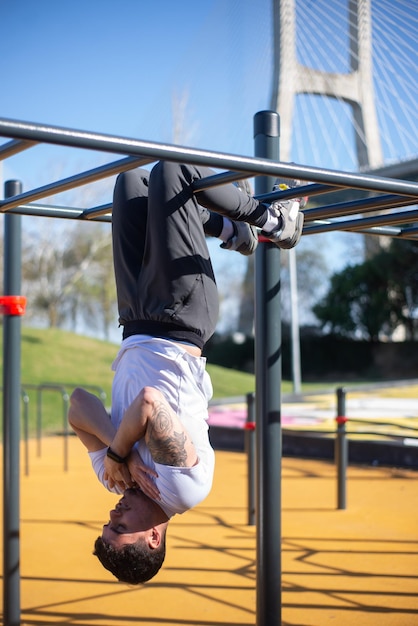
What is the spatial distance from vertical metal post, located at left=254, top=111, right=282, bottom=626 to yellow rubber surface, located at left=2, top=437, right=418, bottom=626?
97 cm

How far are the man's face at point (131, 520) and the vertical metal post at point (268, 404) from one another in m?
0.78

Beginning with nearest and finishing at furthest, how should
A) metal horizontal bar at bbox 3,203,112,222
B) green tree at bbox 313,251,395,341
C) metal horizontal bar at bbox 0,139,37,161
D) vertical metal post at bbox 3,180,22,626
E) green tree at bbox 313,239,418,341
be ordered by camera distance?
metal horizontal bar at bbox 0,139,37,161, metal horizontal bar at bbox 3,203,112,222, vertical metal post at bbox 3,180,22,626, green tree at bbox 313,239,418,341, green tree at bbox 313,251,395,341

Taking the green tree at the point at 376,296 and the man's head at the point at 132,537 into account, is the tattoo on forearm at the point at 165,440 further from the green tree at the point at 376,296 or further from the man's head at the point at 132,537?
the green tree at the point at 376,296

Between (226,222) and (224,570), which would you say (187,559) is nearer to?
(224,570)

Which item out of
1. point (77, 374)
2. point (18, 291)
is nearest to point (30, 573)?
point (18, 291)

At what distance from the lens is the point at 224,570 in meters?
5.12

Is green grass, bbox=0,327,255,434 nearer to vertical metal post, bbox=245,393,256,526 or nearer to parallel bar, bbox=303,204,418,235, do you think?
vertical metal post, bbox=245,393,256,526

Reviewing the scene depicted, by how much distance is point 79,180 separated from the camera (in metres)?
2.55

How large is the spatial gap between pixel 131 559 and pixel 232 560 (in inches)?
111

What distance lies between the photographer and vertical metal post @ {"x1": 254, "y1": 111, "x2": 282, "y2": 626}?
3266mm

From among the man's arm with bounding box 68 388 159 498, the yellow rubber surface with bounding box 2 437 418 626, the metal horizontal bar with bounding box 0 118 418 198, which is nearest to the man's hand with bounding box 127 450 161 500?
the man's arm with bounding box 68 388 159 498

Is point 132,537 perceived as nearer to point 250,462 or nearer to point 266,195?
point 266,195

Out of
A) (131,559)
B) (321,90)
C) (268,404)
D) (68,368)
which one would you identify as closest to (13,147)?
(131,559)

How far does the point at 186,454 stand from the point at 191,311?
0.49m
